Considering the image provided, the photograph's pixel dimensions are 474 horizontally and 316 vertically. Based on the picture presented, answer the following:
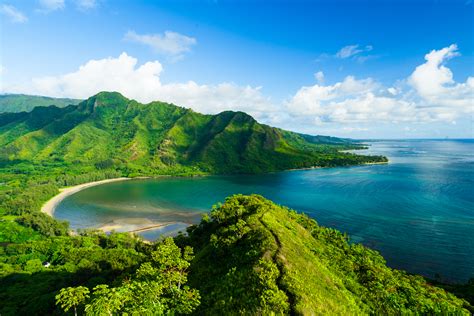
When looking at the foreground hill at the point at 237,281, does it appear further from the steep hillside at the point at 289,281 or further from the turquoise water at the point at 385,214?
the turquoise water at the point at 385,214

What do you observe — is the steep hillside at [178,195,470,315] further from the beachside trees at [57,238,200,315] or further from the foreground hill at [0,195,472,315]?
the beachside trees at [57,238,200,315]

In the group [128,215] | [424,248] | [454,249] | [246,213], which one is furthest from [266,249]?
[128,215]

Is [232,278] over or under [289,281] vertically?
under

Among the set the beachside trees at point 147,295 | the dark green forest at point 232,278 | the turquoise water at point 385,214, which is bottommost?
the turquoise water at point 385,214

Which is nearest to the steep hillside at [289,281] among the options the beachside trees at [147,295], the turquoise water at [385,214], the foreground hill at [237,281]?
the foreground hill at [237,281]

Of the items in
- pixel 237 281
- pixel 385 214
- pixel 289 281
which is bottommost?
pixel 385 214

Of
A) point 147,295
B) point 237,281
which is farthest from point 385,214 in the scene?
point 147,295

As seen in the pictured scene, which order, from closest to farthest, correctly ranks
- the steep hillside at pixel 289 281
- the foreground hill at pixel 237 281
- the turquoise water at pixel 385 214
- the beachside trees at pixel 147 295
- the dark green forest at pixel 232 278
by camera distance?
the beachside trees at pixel 147 295 → the foreground hill at pixel 237 281 → the dark green forest at pixel 232 278 → the steep hillside at pixel 289 281 → the turquoise water at pixel 385 214

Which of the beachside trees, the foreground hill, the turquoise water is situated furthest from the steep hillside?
the turquoise water

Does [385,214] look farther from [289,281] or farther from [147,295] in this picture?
[147,295]
